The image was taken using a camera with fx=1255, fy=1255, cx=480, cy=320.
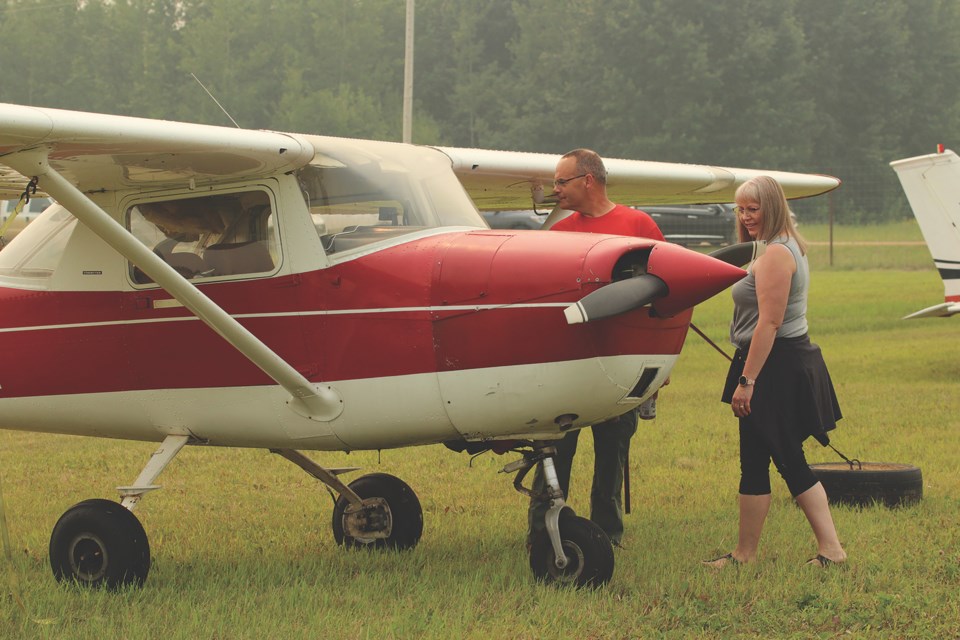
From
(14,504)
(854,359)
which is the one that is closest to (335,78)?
(854,359)

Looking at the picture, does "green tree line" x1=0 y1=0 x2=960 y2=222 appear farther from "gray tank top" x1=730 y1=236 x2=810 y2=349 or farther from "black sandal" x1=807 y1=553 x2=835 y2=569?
"black sandal" x1=807 y1=553 x2=835 y2=569

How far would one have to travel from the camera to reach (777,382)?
234 inches

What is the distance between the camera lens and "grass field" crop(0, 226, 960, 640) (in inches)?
202

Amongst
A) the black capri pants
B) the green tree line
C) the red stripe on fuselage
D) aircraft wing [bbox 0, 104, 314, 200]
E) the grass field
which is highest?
the green tree line

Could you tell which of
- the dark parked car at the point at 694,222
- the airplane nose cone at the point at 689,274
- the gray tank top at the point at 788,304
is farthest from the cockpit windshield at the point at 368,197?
the dark parked car at the point at 694,222

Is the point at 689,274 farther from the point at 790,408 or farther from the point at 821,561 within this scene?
the point at 821,561

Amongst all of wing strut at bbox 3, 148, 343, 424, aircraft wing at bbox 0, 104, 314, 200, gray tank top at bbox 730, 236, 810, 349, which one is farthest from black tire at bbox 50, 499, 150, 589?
gray tank top at bbox 730, 236, 810, 349

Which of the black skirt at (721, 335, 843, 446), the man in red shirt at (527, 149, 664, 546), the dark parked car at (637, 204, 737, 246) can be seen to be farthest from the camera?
the dark parked car at (637, 204, 737, 246)

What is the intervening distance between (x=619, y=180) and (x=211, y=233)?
3160 mm

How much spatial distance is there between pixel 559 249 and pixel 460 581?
5.46ft

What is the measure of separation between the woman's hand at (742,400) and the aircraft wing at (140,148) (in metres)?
2.27

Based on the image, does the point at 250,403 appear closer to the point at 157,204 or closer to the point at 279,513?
the point at 157,204

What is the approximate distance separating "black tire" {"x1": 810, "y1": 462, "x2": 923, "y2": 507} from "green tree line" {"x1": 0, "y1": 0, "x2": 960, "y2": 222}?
38.4 metres

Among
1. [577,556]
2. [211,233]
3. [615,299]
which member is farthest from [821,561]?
[211,233]
